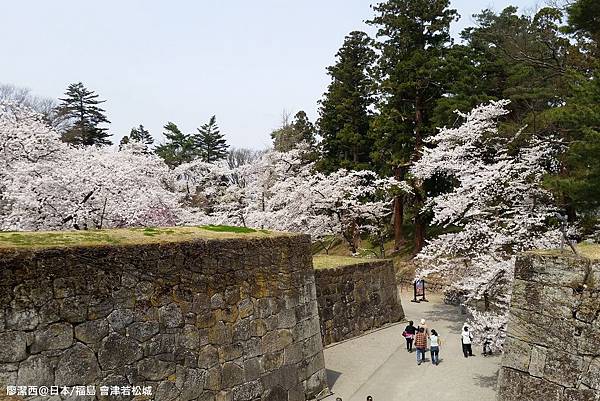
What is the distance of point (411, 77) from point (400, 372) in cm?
1654

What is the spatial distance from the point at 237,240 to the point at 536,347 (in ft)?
14.1

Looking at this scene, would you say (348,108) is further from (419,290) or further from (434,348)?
(434,348)

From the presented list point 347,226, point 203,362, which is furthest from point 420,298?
point 203,362

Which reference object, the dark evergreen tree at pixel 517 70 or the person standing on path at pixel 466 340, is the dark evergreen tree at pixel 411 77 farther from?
the person standing on path at pixel 466 340

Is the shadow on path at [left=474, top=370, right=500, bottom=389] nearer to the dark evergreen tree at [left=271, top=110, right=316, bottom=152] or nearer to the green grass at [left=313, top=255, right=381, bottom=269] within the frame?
the green grass at [left=313, top=255, right=381, bottom=269]

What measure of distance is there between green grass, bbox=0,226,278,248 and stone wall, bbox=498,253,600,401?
4151 mm

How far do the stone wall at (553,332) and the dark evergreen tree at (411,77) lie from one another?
17220 mm

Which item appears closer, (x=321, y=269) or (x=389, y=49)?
(x=321, y=269)

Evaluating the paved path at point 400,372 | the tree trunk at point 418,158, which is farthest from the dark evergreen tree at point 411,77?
the paved path at point 400,372

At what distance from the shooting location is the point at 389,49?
24.2 m

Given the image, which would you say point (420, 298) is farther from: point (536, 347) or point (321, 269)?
point (536, 347)

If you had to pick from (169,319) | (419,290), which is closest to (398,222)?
(419,290)

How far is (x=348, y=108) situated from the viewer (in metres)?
29.7

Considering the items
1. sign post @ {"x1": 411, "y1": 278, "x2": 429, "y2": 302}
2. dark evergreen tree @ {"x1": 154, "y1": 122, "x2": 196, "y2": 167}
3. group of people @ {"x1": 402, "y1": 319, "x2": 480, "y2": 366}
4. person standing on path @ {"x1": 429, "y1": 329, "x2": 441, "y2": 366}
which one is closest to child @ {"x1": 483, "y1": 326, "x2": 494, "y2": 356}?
group of people @ {"x1": 402, "y1": 319, "x2": 480, "y2": 366}
